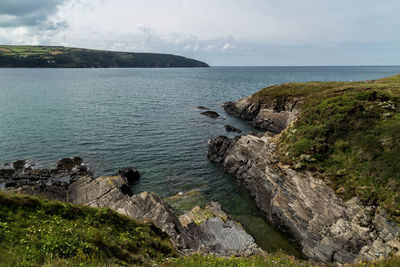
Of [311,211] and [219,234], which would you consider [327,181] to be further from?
[219,234]

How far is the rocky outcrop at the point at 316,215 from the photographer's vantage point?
15906 millimetres

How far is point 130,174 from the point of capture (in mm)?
32875

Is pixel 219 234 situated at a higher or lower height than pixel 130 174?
lower

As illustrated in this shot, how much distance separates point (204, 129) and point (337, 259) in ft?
138

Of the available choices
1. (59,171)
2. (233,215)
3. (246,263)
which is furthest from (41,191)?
(246,263)

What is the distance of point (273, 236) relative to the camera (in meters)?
22.7

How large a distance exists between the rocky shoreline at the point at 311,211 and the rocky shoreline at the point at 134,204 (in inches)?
196

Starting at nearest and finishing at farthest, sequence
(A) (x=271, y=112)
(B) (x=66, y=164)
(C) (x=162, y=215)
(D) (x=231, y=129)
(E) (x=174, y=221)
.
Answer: (E) (x=174, y=221), (C) (x=162, y=215), (B) (x=66, y=164), (D) (x=231, y=129), (A) (x=271, y=112)

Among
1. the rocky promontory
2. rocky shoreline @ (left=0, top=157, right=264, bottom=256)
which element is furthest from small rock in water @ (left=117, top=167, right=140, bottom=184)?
the rocky promontory

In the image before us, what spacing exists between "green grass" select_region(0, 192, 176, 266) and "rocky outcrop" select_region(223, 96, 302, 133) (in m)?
49.7

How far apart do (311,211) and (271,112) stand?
4394 centimetres

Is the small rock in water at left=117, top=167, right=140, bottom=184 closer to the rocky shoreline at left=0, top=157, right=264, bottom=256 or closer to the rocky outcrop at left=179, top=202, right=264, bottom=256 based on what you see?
the rocky shoreline at left=0, top=157, right=264, bottom=256

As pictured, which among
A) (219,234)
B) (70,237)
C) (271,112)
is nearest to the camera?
(70,237)

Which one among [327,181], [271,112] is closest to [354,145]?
[327,181]
